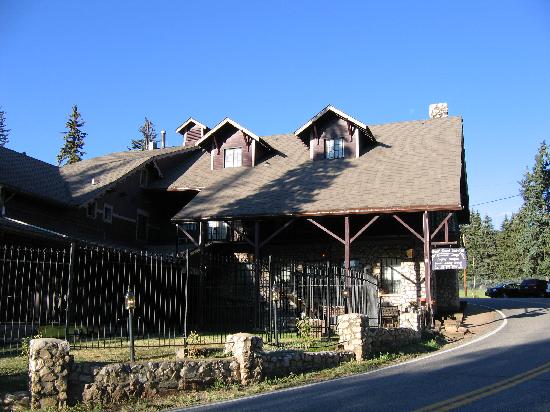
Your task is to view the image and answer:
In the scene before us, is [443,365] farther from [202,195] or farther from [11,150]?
[11,150]

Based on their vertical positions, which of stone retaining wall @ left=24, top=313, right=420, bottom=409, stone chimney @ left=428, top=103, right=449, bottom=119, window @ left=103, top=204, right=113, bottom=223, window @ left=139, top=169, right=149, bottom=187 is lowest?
stone retaining wall @ left=24, top=313, right=420, bottom=409

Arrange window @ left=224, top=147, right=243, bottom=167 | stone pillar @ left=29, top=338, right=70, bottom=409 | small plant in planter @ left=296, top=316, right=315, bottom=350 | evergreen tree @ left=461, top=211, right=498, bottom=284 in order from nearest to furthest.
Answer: stone pillar @ left=29, top=338, right=70, bottom=409
small plant in planter @ left=296, top=316, right=315, bottom=350
window @ left=224, top=147, right=243, bottom=167
evergreen tree @ left=461, top=211, right=498, bottom=284

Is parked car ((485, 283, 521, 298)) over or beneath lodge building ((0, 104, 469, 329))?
beneath

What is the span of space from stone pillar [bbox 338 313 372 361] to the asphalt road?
3.94ft

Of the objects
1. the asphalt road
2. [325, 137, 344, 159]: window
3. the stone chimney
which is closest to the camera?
the asphalt road

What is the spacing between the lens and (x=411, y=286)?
23172 millimetres

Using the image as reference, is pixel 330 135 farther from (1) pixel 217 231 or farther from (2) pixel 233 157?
(1) pixel 217 231

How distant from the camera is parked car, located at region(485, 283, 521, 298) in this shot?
39.4 metres

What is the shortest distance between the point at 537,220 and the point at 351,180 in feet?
130

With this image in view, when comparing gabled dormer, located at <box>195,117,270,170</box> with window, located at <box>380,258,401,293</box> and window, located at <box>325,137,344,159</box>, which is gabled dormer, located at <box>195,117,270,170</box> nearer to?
window, located at <box>325,137,344,159</box>

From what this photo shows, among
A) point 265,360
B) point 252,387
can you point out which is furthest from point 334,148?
point 252,387

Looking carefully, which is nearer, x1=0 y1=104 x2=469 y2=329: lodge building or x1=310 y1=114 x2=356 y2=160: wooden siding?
x1=0 y1=104 x2=469 y2=329: lodge building

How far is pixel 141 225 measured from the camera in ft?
90.8

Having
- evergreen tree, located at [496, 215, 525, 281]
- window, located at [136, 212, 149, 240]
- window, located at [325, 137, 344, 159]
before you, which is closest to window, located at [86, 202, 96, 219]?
window, located at [136, 212, 149, 240]
